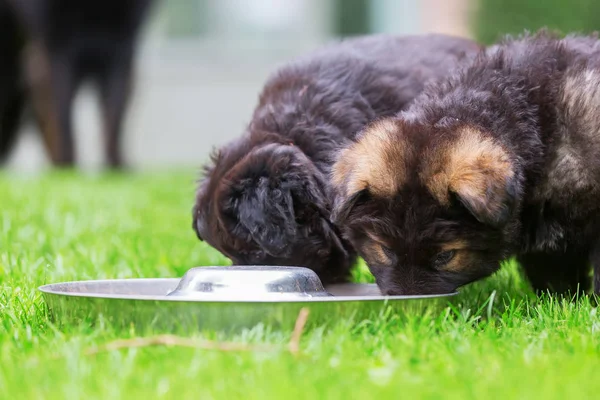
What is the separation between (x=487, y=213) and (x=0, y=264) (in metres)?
1.78

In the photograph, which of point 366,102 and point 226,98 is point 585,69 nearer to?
point 366,102

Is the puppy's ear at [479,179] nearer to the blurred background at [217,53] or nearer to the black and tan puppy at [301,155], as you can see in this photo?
the black and tan puppy at [301,155]

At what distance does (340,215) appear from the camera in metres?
2.61

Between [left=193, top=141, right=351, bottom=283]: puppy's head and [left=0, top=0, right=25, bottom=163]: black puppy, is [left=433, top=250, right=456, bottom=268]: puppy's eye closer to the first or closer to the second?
[left=193, top=141, right=351, bottom=283]: puppy's head

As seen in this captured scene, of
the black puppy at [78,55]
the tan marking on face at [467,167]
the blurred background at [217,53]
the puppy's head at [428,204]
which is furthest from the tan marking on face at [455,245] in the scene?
the blurred background at [217,53]

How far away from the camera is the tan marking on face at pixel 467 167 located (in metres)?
2.37

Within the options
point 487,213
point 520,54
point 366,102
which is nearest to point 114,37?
point 366,102

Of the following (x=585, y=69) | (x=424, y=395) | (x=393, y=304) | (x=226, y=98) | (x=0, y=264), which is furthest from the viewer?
(x=226, y=98)

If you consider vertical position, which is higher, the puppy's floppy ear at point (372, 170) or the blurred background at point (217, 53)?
the puppy's floppy ear at point (372, 170)

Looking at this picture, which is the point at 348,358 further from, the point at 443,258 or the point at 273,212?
the point at 273,212

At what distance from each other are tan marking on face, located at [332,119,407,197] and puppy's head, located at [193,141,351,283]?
226mm

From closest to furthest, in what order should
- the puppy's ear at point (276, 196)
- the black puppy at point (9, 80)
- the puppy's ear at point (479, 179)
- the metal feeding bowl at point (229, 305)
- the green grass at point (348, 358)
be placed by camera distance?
the green grass at point (348, 358), the metal feeding bowl at point (229, 305), the puppy's ear at point (479, 179), the puppy's ear at point (276, 196), the black puppy at point (9, 80)

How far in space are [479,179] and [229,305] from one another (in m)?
0.78

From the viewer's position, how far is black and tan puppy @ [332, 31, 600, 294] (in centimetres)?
247
